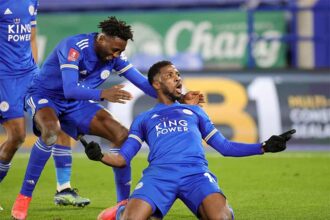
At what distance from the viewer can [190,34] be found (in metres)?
19.0

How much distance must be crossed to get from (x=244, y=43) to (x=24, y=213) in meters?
10.9

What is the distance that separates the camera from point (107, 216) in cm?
777

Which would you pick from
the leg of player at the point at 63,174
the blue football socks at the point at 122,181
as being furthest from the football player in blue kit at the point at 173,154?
the leg of player at the point at 63,174

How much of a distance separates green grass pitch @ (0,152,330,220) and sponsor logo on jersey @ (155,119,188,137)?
139 cm

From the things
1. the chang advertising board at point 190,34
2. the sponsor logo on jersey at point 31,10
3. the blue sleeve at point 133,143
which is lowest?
the chang advertising board at point 190,34

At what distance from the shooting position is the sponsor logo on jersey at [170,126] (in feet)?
24.1

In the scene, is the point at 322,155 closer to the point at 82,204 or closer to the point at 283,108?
the point at 283,108

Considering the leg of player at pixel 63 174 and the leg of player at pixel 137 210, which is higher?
the leg of player at pixel 137 210

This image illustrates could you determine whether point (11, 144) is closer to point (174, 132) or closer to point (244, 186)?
point (174, 132)

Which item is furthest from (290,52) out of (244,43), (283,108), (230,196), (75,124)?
(75,124)

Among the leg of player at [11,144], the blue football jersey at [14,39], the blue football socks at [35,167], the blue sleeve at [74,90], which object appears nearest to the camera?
the blue sleeve at [74,90]

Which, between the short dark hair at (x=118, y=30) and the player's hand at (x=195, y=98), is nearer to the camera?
the player's hand at (x=195, y=98)

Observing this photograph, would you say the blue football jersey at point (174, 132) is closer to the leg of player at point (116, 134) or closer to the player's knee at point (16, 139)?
the leg of player at point (116, 134)

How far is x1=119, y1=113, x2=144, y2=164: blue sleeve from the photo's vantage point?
23.9ft
